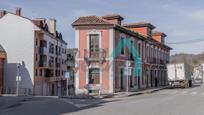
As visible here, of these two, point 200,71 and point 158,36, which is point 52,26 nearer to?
point 158,36

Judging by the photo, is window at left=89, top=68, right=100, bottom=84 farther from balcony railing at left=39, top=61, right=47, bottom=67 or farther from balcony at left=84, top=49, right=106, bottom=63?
balcony railing at left=39, top=61, right=47, bottom=67

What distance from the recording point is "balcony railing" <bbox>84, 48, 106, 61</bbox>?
3678 centimetres

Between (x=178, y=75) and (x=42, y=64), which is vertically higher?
(x=42, y=64)

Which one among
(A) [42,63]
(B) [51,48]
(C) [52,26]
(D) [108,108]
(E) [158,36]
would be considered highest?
(C) [52,26]

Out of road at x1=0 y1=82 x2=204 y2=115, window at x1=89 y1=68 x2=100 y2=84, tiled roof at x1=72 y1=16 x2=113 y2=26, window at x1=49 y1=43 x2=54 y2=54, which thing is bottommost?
road at x1=0 y1=82 x2=204 y2=115

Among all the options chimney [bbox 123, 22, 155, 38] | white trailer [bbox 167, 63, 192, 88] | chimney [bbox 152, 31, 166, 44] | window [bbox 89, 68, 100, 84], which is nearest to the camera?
window [bbox 89, 68, 100, 84]

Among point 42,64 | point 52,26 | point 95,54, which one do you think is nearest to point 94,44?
point 95,54

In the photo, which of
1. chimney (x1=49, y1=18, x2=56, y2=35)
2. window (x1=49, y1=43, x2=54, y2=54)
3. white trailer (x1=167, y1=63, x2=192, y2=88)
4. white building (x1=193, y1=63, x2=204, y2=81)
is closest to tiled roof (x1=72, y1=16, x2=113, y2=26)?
white trailer (x1=167, y1=63, x2=192, y2=88)

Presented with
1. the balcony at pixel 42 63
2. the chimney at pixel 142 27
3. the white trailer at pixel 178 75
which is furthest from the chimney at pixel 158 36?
the balcony at pixel 42 63

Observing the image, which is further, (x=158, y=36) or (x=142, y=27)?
(x=158, y=36)

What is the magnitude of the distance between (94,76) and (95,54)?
2122 millimetres

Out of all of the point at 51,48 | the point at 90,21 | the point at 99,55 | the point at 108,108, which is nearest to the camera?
the point at 108,108

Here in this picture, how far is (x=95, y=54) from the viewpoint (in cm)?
3700

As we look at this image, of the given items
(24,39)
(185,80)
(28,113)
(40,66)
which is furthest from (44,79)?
(28,113)
